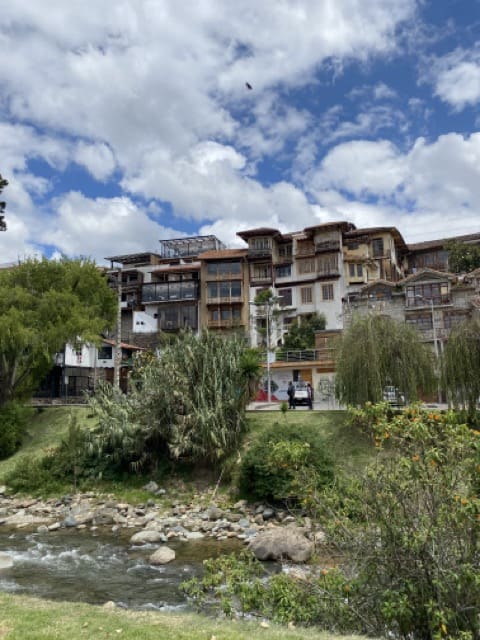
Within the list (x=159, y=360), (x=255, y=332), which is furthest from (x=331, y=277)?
(x=159, y=360)

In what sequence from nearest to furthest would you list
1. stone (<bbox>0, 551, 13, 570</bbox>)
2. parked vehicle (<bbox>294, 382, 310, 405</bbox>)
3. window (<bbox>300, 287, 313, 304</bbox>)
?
stone (<bbox>0, 551, 13, 570</bbox>) → parked vehicle (<bbox>294, 382, 310, 405</bbox>) → window (<bbox>300, 287, 313, 304</bbox>)

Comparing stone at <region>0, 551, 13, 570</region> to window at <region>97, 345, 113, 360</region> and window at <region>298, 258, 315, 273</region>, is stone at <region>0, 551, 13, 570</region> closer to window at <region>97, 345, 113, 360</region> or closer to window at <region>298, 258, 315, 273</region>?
window at <region>97, 345, 113, 360</region>

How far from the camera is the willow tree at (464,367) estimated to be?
2248 cm

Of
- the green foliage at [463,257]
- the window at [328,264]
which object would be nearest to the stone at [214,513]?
the window at [328,264]

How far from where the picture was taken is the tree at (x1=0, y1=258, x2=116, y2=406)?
29203mm

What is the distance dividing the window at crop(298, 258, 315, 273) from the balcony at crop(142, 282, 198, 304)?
13312 millimetres

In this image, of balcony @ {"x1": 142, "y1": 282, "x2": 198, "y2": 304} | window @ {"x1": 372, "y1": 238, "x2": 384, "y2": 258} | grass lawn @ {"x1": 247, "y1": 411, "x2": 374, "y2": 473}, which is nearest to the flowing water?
grass lawn @ {"x1": 247, "y1": 411, "x2": 374, "y2": 473}

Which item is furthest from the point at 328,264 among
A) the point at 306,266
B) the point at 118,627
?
the point at 118,627

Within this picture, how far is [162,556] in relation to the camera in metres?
14.7

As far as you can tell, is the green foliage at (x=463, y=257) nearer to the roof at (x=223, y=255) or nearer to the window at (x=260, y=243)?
the window at (x=260, y=243)

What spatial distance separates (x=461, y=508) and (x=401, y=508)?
32.7 inches

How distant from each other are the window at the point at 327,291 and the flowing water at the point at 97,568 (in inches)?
1663

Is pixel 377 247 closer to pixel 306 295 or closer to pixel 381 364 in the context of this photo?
pixel 306 295

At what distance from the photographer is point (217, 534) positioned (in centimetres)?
1725
